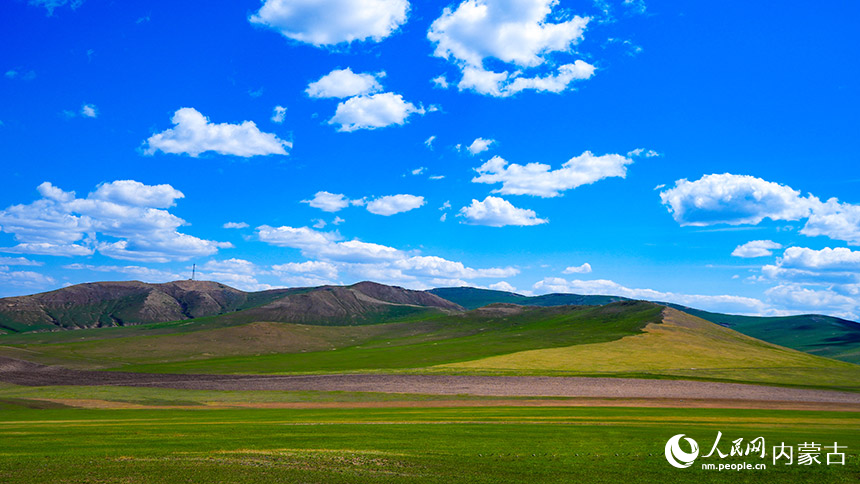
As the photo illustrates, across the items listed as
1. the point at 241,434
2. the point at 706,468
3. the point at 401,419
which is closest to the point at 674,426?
the point at 706,468

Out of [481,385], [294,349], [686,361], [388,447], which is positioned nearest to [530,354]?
[686,361]

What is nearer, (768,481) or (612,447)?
(768,481)

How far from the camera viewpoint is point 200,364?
420 feet

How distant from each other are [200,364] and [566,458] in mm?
122301

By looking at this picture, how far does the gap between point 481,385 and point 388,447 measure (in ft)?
184

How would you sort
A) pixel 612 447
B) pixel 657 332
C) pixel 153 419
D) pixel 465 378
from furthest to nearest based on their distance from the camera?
pixel 657 332 → pixel 465 378 → pixel 153 419 → pixel 612 447

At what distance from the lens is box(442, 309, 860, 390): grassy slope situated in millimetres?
98625

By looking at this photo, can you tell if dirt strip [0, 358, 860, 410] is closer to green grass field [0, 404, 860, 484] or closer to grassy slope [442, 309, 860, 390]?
grassy slope [442, 309, 860, 390]

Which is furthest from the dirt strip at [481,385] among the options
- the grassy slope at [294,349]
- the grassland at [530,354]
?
the grassy slope at [294,349]

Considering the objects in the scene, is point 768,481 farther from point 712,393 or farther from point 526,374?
point 526,374

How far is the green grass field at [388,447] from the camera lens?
77.0 ft

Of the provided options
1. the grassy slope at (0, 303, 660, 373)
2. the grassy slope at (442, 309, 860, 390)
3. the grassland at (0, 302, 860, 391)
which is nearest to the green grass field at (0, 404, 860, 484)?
the grassy slope at (442, 309, 860, 390)

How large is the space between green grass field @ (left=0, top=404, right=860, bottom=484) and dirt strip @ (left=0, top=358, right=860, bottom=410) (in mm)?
26960

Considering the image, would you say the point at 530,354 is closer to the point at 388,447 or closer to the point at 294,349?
the point at 294,349
